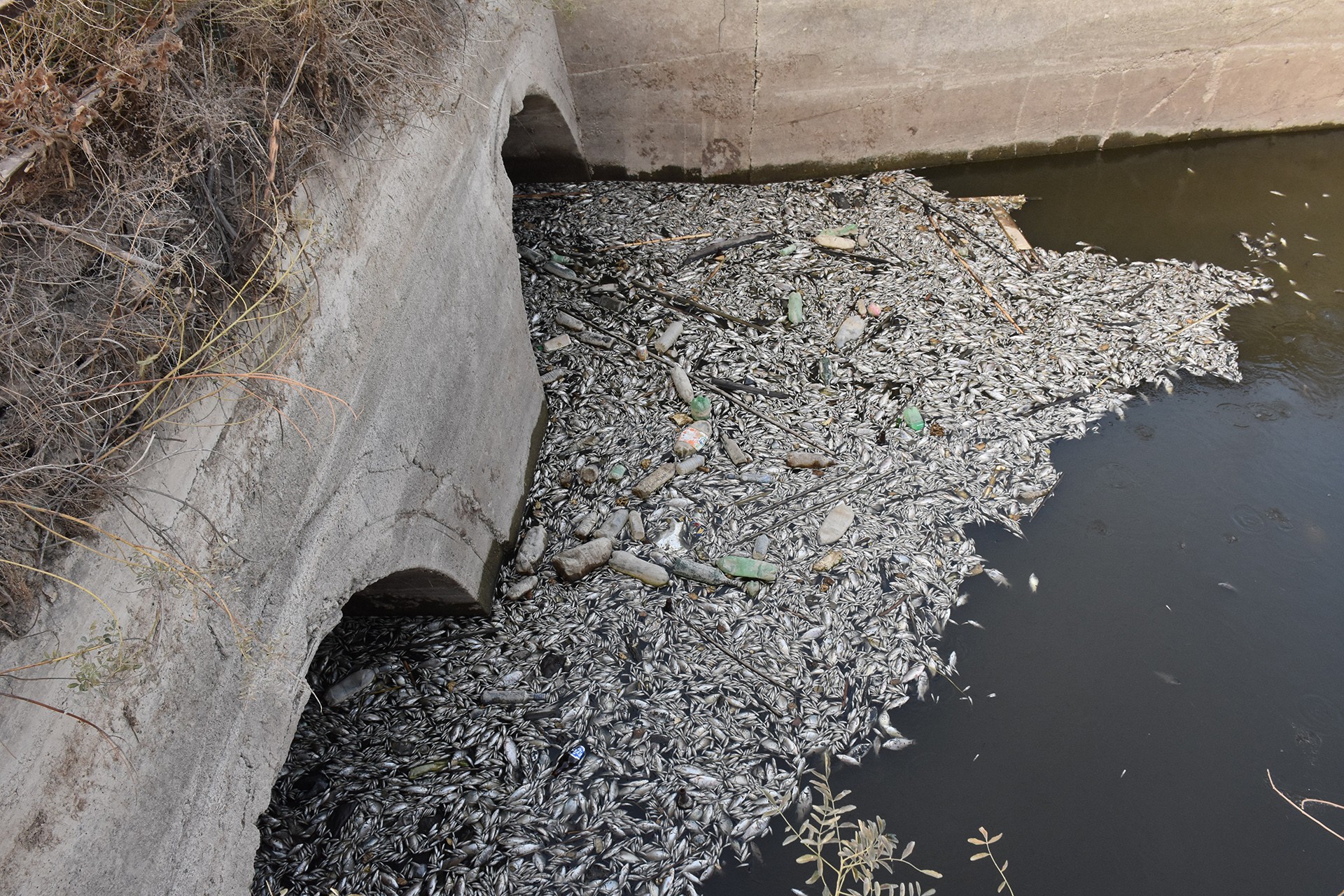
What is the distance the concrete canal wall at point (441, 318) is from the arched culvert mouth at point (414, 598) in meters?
0.03

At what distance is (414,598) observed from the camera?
17.7 feet

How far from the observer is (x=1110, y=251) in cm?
828

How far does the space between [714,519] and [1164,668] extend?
3119 mm

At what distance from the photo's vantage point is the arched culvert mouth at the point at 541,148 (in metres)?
8.13

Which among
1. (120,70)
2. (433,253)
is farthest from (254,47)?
(433,253)

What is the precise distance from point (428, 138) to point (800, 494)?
3.55 meters

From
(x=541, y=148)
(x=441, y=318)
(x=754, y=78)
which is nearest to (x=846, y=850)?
(x=441, y=318)

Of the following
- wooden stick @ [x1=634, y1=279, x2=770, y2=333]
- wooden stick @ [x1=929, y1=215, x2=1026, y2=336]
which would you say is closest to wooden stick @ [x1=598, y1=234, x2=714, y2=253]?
wooden stick @ [x1=634, y1=279, x2=770, y2=333]

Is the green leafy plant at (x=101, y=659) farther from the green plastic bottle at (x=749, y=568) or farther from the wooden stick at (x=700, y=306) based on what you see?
the wooden stick at (x=700, y=306)

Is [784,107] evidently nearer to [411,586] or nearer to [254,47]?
[254,47]

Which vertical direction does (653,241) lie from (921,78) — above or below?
below

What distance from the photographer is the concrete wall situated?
8055 mm

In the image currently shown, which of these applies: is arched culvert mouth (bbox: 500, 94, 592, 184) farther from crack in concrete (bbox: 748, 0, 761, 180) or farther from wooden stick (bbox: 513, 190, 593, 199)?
crack in concrete (bbox: 748, 0, 761, 180)

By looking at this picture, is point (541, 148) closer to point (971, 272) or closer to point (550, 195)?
point (550, 195)
